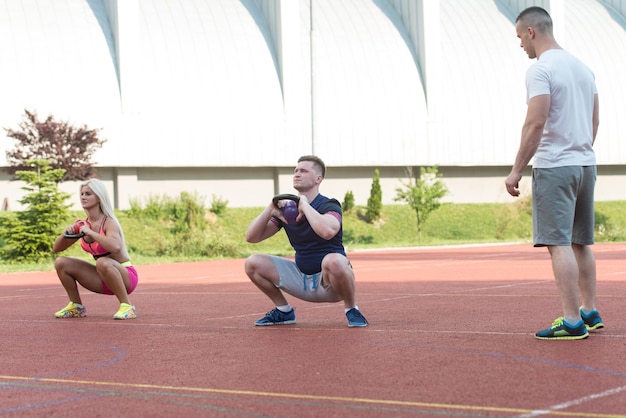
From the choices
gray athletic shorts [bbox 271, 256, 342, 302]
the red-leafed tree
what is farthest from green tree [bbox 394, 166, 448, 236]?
gray athletic shorts [bbox 271, 256, 342, 302]

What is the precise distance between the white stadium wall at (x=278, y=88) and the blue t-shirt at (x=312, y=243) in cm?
2484

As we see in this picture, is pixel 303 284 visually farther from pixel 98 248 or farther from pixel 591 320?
pixel 98 248

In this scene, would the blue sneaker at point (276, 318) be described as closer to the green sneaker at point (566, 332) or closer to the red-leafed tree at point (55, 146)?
the green sneaker at point (566, 332)

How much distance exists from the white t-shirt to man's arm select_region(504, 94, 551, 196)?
0.09 metres

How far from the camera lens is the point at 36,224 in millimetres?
27516

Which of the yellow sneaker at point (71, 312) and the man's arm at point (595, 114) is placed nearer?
the man's arm at point (595, 114)

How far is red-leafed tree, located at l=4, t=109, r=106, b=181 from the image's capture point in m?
33.1

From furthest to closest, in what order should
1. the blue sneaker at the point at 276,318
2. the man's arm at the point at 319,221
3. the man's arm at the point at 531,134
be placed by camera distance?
1. the blue sneaker at the point at 276,318
2. the man's arm at the point at 319,221
3. the man's arm at the point at 531,134

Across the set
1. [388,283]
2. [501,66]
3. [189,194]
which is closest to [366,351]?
[388,283]

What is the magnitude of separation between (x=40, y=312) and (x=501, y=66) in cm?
4022

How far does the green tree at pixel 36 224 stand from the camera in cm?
2716

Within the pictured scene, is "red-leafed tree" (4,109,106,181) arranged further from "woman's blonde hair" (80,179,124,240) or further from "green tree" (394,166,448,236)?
"woman's blonde hair" (80,179,124,240)

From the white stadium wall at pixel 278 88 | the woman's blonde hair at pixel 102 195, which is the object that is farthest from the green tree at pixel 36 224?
the woman's blonde hair at pixel 102 195

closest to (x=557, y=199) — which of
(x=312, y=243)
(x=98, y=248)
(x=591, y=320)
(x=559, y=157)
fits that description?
(x=559, y=157)
